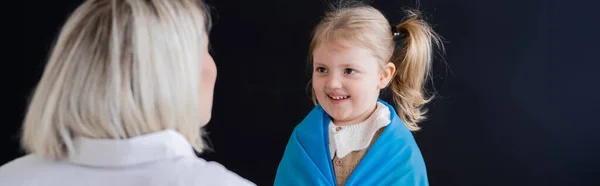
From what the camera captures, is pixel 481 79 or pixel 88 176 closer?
pixel 88 176

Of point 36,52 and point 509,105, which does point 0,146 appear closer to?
point 36,52

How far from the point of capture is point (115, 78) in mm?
996

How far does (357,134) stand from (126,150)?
105 centimetres

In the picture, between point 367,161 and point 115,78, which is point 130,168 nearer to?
point 115,78

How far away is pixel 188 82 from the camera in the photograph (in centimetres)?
104

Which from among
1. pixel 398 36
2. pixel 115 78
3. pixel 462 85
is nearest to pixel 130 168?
pixel 115 78

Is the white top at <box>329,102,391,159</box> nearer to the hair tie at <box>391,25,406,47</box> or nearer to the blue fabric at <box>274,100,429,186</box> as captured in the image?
the blue fabric at <box>274,100,429,186</box>

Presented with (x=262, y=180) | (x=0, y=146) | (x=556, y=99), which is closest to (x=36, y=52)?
(x=0, y=146)

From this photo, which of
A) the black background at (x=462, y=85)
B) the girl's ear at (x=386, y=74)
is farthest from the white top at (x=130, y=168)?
the black background at (x=462, y=85)

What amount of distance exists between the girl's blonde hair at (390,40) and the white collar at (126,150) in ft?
3.25

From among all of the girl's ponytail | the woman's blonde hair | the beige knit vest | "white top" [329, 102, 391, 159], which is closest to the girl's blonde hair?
the girl's ponytail

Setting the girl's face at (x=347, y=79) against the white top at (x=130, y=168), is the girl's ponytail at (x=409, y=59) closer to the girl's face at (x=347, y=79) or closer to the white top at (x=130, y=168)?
the girl's face at (x=347, y=79)

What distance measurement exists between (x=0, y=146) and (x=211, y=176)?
2538 mm

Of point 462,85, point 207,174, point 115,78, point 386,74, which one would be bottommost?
point 462,85
